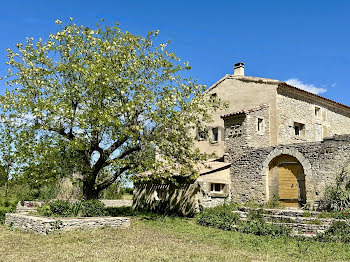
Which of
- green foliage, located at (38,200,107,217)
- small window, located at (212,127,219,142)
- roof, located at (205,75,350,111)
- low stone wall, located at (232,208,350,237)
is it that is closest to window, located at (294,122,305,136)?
roof, located at (205,75,350,111)

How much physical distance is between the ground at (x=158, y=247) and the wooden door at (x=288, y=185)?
6.80 meters

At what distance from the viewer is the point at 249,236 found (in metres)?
12.0

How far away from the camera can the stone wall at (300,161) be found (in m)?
16.4

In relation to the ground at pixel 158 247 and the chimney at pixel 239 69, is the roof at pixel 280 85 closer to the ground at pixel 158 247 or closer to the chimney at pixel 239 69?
the chimney at pixel 239 69

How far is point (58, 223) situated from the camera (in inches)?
487

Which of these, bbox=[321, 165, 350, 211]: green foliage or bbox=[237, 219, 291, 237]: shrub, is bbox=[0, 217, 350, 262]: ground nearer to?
bbox=[237, 219, 291, 237]: shrub

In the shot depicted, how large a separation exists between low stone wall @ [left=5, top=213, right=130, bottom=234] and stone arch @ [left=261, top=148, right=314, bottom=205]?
9.06m

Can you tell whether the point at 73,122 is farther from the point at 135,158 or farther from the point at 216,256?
the point at 216,256

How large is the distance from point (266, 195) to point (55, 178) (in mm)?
11865

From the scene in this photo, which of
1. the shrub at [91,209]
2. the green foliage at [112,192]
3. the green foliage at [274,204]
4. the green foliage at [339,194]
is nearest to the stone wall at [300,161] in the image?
the green foliage at [339,194]

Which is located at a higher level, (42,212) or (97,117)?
(97,117)

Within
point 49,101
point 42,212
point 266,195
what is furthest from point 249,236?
point 49,101

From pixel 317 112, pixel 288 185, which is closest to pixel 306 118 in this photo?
pixel 317 112

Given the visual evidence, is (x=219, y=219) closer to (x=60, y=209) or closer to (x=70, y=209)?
(x=70, y=209)
